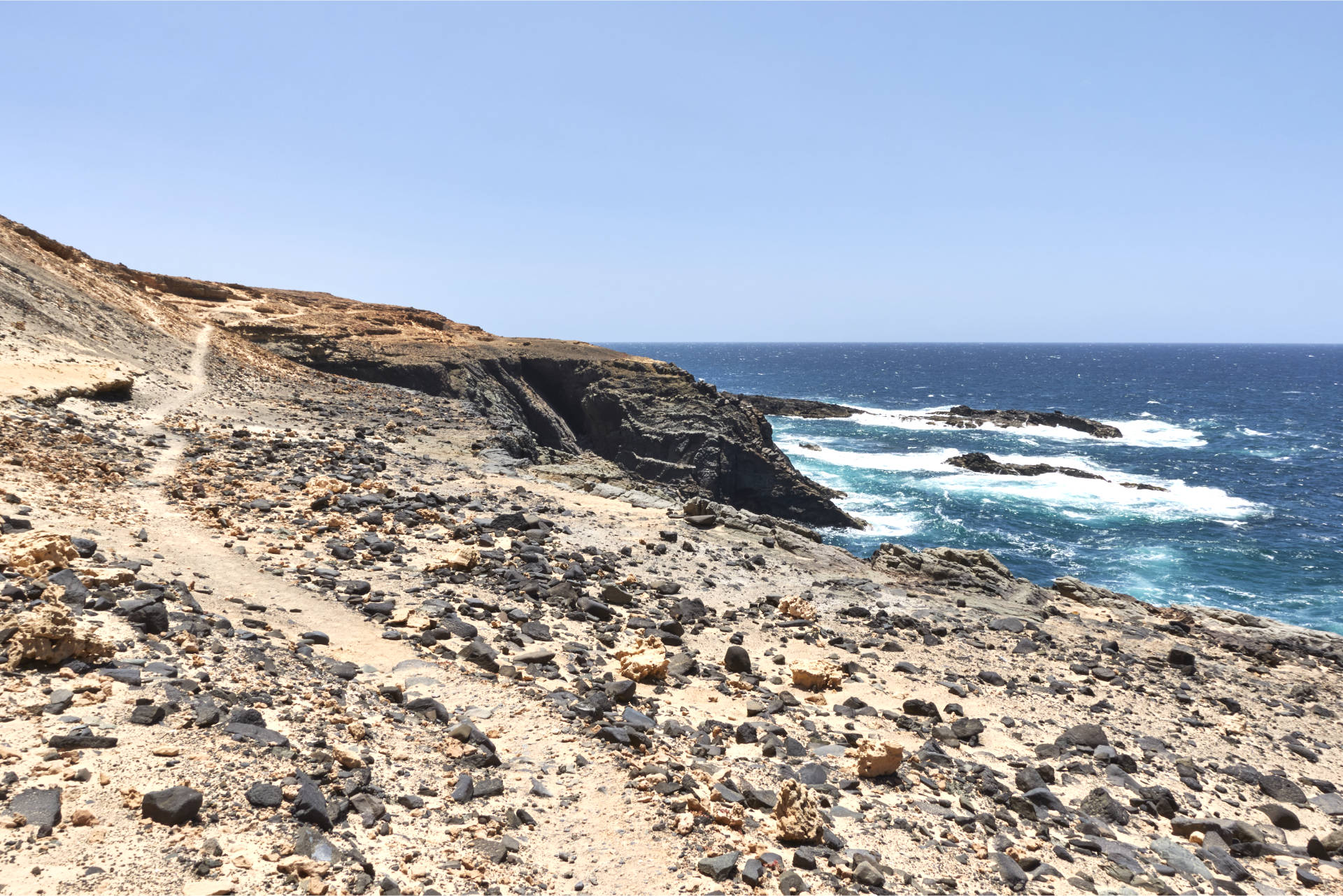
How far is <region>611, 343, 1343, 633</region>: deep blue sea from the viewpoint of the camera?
3231 cm

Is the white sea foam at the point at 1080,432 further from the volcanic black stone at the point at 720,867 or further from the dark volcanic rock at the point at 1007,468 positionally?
the volcanic black stone at the point at 720,867

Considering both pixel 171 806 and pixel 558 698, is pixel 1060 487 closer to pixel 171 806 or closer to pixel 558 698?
pixel 558 698

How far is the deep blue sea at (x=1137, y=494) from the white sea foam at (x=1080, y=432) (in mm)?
382

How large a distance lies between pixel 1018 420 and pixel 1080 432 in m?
6.14

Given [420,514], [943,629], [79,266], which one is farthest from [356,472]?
[79,266]

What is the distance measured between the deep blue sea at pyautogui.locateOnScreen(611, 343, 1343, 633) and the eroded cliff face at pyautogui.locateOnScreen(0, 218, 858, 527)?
625 cm

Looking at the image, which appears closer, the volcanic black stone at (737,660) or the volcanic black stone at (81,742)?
the volcanic black stone at (81,742)

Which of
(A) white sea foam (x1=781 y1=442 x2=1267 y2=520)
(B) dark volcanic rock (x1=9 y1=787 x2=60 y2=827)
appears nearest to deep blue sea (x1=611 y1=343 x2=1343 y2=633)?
(A) white sea foam (x1=781 y1=442 x2=1267 y2=520)

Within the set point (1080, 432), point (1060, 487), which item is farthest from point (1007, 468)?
point (1080, 432)

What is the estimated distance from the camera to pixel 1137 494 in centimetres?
4719

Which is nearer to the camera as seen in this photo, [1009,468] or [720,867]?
[720,867]

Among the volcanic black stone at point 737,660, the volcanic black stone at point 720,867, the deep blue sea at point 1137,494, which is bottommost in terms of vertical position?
the deep blue sea at point 1137,494

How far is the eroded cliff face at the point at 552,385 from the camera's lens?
117ft

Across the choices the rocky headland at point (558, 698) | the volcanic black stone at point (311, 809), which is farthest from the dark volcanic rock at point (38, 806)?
the volcanic black stone at point (311, 809)
